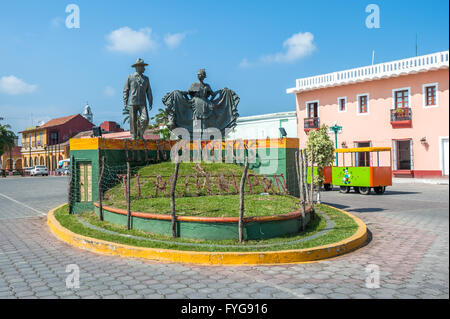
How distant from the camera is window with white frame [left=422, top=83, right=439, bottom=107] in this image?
23266 millimetres

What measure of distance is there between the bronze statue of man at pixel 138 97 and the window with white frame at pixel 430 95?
60.7 ft

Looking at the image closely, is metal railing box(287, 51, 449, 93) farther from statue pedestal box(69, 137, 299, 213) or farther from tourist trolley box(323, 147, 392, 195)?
statue pedestal box(69, 137, 299, 213)

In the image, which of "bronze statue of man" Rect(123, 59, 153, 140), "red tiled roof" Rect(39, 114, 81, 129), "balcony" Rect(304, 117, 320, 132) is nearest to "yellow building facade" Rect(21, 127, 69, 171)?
"red tiled roof" Rect(39, 114, 81, 129)

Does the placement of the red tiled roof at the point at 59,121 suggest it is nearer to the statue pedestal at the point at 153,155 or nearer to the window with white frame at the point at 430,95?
the window with white frame at the point at 430,95

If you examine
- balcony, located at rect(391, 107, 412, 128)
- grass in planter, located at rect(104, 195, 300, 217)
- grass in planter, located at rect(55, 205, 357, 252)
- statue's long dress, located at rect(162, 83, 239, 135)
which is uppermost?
balcony, located at rect(391, 107, 412, 128)

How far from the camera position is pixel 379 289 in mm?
4668

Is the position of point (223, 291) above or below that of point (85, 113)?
below

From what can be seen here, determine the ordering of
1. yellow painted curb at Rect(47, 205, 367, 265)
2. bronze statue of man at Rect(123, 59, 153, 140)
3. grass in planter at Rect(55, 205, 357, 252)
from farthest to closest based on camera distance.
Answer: bronze statue of man at Rect(123, 59, 153, 140), grass in planter at Rect(55, 205, 357, 252), yellow painted curb at Rect(47, 205, 367, 265)

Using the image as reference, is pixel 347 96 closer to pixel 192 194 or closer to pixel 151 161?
pixel 151 161

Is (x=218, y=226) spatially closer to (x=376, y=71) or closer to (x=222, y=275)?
(x=222, y=275)

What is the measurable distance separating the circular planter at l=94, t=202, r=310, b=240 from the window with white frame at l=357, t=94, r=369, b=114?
21.8m
